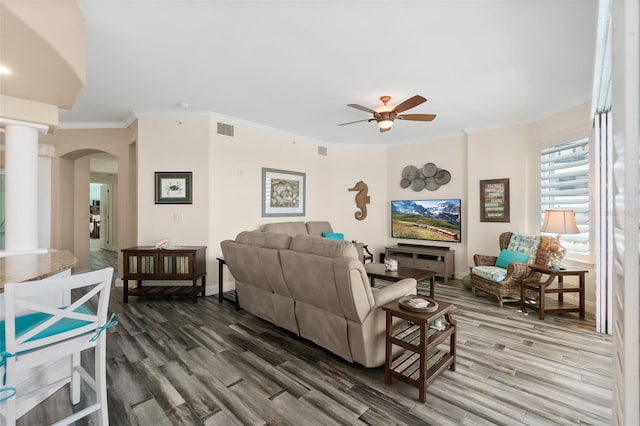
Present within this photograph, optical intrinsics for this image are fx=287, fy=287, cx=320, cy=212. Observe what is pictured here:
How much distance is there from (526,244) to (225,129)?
16.1ft

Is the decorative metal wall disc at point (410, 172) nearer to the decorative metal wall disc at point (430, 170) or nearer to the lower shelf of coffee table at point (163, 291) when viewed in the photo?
the decorative metal wall disc at point (430, 170)

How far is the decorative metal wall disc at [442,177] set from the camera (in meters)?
5.63

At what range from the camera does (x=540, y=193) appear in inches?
178

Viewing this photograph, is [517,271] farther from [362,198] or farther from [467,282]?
[362,198]

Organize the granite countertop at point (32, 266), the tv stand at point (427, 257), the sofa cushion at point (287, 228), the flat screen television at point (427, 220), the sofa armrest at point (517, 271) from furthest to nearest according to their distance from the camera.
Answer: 1. the flat screen television at point (427, 220)
2. the tv stand at point (427, 257)
3. the sofa cushion at point (287, 228)
4. the sofa armrest at point (517, 271)
5. the granite countertop at point (32, 266)

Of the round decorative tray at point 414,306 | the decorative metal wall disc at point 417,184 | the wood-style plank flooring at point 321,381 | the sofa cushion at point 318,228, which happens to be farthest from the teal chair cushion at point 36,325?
the decorative metal wall disc at point 417,184

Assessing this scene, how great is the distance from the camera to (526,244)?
418cm

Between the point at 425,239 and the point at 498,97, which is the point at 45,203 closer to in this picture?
the point at 425,239

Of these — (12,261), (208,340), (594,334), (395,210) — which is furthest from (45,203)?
Result: (594,334)

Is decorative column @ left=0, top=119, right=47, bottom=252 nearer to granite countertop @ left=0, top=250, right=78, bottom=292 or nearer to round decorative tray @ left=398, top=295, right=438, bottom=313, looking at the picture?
granite countertop @ left=0, top=250, right=78, bottom=292

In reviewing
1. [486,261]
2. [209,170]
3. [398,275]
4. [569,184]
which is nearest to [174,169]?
[209,170]

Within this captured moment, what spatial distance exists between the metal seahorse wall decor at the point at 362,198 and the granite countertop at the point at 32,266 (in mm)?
5099

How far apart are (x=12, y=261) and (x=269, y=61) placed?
279 centimetres

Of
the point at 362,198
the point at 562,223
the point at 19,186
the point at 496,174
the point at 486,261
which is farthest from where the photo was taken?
the point at 362,198
